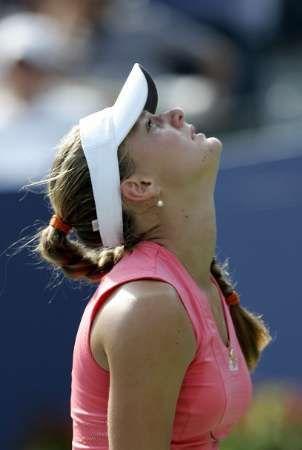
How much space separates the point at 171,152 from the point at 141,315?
1.47 feet

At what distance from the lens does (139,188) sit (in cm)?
286

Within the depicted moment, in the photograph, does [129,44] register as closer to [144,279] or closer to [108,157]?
[108,157]

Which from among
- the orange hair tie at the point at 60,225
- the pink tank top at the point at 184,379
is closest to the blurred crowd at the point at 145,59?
the orange hair tie at the point at 60,225

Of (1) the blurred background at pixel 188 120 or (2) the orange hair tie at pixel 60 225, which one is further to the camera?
(1) the blurred background at pixel 188 120

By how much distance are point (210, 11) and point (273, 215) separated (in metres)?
2.64

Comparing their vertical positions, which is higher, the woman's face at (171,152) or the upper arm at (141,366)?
the woman's face at (171,152)

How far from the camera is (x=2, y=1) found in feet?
25.9

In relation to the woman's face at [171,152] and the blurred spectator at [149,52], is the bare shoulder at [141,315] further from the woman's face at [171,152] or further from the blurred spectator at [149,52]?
the blurred spectator at [149,52]

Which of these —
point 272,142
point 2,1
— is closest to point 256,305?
point 272,142

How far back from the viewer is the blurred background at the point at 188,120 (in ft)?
16.9

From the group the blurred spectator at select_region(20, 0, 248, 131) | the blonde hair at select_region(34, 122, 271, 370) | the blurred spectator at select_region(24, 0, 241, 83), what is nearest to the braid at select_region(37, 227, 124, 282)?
the blonde hair at select_region(34, 122, 271, 370)

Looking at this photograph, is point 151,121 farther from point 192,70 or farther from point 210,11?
point 210,11

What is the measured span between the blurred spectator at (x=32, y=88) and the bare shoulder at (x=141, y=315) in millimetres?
3227

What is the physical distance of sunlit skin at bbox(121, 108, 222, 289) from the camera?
285 cm
